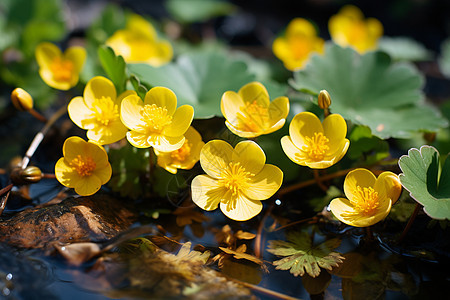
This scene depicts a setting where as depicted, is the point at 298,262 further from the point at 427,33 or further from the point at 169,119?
the point at 427,33

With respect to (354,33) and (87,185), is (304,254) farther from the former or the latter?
(354,33)

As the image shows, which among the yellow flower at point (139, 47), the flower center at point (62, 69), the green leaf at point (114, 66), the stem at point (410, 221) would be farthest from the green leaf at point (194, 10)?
the stem at point (410, 221)

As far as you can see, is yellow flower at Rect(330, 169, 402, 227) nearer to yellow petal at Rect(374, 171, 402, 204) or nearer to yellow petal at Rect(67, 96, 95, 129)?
yellow petal at Rect(374, 171, 402, 204)

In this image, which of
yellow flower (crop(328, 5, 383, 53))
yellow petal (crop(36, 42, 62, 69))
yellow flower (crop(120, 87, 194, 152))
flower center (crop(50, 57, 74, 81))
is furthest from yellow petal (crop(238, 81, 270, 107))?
yellow flower (crop(328, 5, 383, 53))

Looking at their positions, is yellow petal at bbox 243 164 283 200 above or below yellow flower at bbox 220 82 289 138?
below

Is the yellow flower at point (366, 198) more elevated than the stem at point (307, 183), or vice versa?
the yellow flower at point (366, 198)

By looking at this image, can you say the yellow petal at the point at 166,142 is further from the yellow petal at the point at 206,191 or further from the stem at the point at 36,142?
the stem at the point at 36,142

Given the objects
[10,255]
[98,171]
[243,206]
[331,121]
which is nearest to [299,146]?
[331,121]
